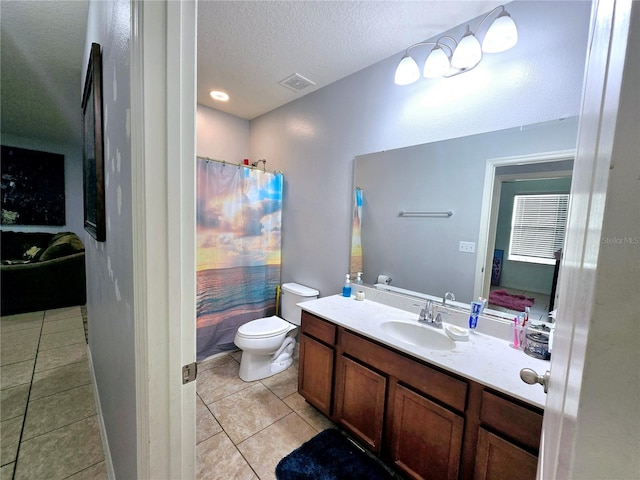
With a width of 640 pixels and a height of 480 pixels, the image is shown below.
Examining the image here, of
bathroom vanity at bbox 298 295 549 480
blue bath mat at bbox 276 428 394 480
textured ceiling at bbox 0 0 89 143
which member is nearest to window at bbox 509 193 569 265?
bathroom vanity at bbox 298 295 549 480

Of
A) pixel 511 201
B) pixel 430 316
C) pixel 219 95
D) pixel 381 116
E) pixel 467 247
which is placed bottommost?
pixel 430 316

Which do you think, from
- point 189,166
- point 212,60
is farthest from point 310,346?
point 212,60

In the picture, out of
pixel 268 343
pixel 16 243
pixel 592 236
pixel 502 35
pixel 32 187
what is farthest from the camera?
pixel 32 187

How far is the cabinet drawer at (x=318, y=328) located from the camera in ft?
5.45

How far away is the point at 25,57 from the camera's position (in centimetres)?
222

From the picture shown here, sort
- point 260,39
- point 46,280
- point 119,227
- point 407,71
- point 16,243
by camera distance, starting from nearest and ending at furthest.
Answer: point 119,227, point 407,71, point 260,39, point 46,280, point 16,243

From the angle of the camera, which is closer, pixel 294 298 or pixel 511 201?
pixel 511 201

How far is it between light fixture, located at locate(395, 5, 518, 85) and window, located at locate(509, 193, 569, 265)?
80cm

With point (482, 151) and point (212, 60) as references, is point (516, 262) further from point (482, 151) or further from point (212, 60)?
point (212, 60)

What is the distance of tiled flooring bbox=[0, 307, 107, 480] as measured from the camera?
1.40 meters

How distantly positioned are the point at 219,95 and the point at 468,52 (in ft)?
7.14

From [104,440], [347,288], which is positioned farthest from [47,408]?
[347,288]

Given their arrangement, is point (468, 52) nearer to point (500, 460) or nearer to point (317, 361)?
point (500, 460)

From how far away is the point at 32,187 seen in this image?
14.8 feet
